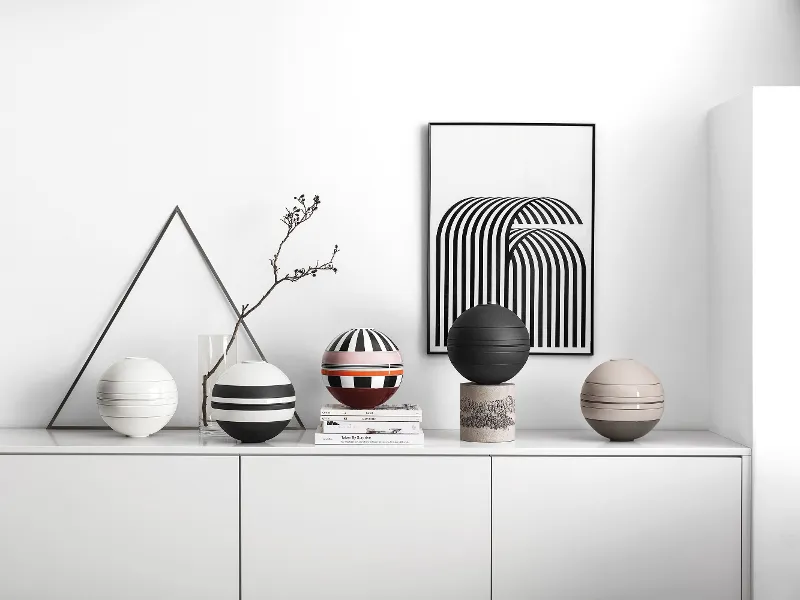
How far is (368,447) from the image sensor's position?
1937mm

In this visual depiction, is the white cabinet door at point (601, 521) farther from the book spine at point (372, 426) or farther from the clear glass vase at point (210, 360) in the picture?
the clear glass vase at point (210, 360)

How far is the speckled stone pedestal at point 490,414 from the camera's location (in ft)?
6.59

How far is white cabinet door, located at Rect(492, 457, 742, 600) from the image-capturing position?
6.34ft

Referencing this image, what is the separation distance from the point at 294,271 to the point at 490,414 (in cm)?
72

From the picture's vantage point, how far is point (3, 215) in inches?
90.1

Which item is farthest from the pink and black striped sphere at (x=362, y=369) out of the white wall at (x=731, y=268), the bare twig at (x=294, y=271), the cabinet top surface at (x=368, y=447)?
the white wall at (x=731, y=268)

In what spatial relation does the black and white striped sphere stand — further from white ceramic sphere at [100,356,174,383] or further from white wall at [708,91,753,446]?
white wall at [708,91,753,446]

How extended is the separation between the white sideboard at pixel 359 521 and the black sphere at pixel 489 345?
0.21 m

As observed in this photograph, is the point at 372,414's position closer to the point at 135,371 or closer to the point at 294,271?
the point at 294,271
